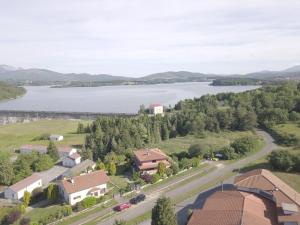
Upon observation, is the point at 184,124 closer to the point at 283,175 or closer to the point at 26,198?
the point at 283,175

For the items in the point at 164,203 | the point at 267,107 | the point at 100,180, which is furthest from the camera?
the point at 267,107

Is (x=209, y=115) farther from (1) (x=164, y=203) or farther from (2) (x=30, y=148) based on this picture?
(1) (x=164, y=203)

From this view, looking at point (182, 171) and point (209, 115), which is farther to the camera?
point (209, 115)

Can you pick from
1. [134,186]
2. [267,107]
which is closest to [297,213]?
[134,186]

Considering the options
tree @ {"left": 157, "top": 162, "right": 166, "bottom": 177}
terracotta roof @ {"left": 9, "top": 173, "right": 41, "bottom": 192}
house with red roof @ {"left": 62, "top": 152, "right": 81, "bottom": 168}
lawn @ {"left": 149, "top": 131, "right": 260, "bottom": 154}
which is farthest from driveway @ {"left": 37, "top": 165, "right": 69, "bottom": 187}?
lawn @ {"left": 149, "top": 131, "right": 260, "bottom": 154}

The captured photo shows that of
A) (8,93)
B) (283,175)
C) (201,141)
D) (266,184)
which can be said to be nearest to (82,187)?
(266,184)

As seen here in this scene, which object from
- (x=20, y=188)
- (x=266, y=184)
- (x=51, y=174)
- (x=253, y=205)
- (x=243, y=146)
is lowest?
(x=51, y=174)

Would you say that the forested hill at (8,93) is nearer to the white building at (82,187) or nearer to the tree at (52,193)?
the tree at (52,193)
